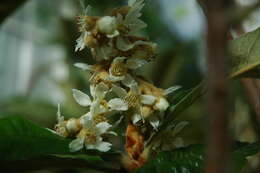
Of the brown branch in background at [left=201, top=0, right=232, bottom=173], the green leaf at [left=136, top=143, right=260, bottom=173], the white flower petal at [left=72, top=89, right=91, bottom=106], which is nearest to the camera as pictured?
the brown branch in background at [left=201, top=0, right=232, bottom=173]

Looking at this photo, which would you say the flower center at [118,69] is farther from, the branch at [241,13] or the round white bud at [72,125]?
the branch at [241,13]

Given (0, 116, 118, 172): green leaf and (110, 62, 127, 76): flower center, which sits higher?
(110, 62, 127, 76): flower center

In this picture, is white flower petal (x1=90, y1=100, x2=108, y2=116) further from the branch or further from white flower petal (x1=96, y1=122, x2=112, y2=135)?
the branch

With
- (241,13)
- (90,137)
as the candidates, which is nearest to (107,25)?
(90,137)

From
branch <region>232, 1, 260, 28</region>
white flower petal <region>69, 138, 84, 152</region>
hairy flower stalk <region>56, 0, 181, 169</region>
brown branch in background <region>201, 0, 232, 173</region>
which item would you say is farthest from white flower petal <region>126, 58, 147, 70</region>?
brown branch in background <region>201, 0, 232, 173</region>

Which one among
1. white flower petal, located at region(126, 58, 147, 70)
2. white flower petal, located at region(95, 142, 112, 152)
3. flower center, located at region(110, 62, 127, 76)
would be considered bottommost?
white flower petal, located at region(95, 142, 112, 152)

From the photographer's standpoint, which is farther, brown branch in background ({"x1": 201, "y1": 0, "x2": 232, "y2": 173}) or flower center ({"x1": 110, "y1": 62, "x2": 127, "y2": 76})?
flower center ({"x1": 110, "y1": 62, "x2": 127, "y2": 76})

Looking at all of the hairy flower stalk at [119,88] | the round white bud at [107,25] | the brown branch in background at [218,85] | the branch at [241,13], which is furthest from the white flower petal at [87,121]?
the brown branch in background at [218,85]
